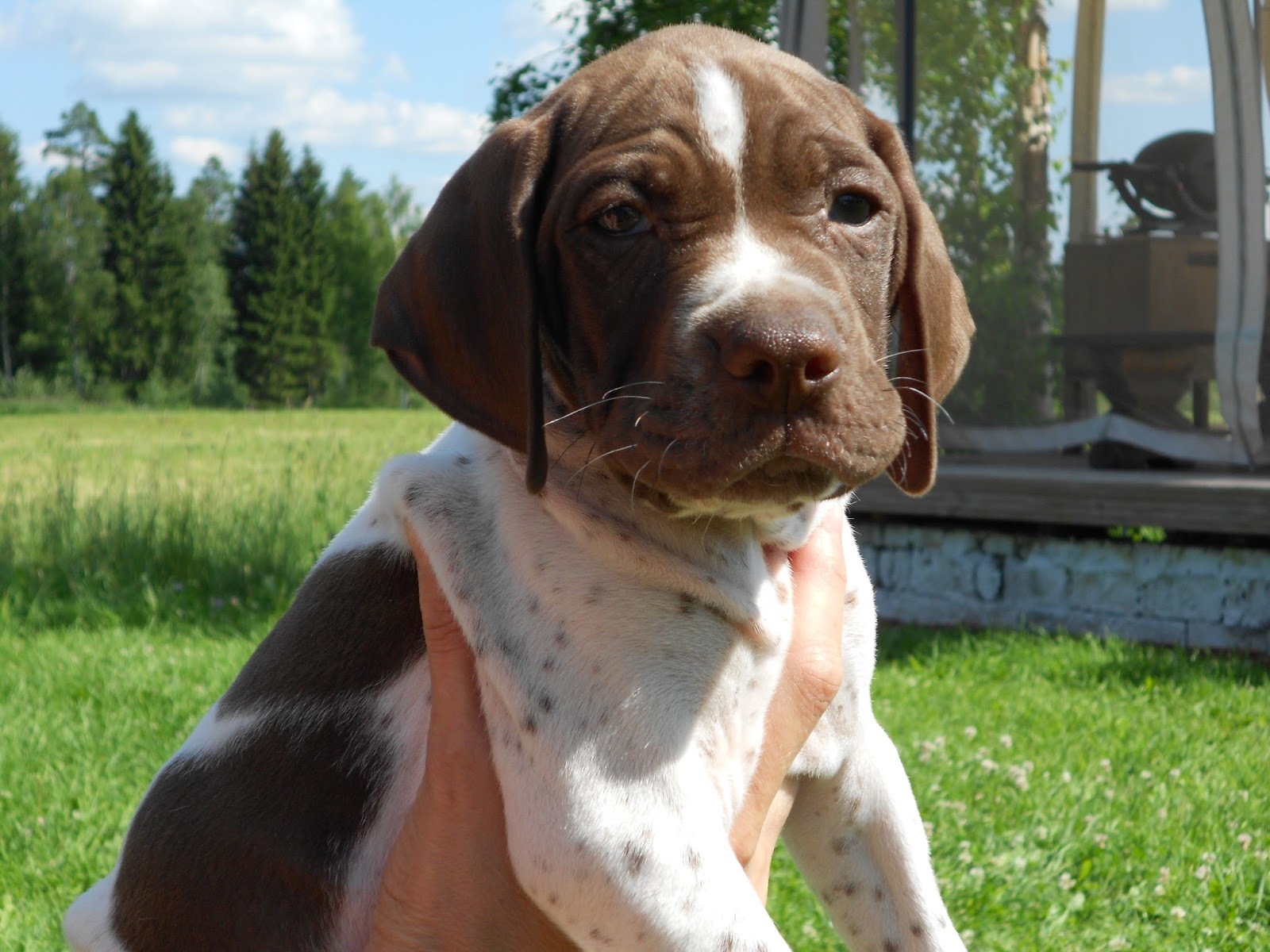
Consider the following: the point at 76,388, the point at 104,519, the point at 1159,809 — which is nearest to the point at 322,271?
Answer: the point at 76,388

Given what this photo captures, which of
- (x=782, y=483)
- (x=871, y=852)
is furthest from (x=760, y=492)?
(x=871, y=852)

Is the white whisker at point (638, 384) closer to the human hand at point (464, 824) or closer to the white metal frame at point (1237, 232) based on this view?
the human hand at point (464, 824)

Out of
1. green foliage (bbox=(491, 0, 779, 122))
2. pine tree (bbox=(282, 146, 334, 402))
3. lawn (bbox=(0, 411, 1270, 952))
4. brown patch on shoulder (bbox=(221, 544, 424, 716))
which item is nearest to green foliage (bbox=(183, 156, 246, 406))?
pine tree (bbox=(282, 146, 334, 402))

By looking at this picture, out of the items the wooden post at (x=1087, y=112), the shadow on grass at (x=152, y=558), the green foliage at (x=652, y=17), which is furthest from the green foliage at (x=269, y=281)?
the wooden post at (x=1087, y=112)

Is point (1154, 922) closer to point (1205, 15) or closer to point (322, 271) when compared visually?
point (1205, 15)

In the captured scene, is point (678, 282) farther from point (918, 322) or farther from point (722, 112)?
point (918, 322)

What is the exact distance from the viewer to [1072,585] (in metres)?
7.56

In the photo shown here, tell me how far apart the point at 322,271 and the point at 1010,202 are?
7625cm

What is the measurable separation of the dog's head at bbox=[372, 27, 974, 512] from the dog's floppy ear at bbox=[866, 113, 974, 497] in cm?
3

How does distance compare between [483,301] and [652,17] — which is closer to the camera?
[483,301]

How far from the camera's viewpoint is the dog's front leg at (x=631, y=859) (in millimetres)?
2051

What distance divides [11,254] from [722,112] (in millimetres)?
65589

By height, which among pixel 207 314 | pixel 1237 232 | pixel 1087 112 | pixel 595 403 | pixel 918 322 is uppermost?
pixel 1087 112

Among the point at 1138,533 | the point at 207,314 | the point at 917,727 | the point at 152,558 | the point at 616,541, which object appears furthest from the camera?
the point at 207,314
